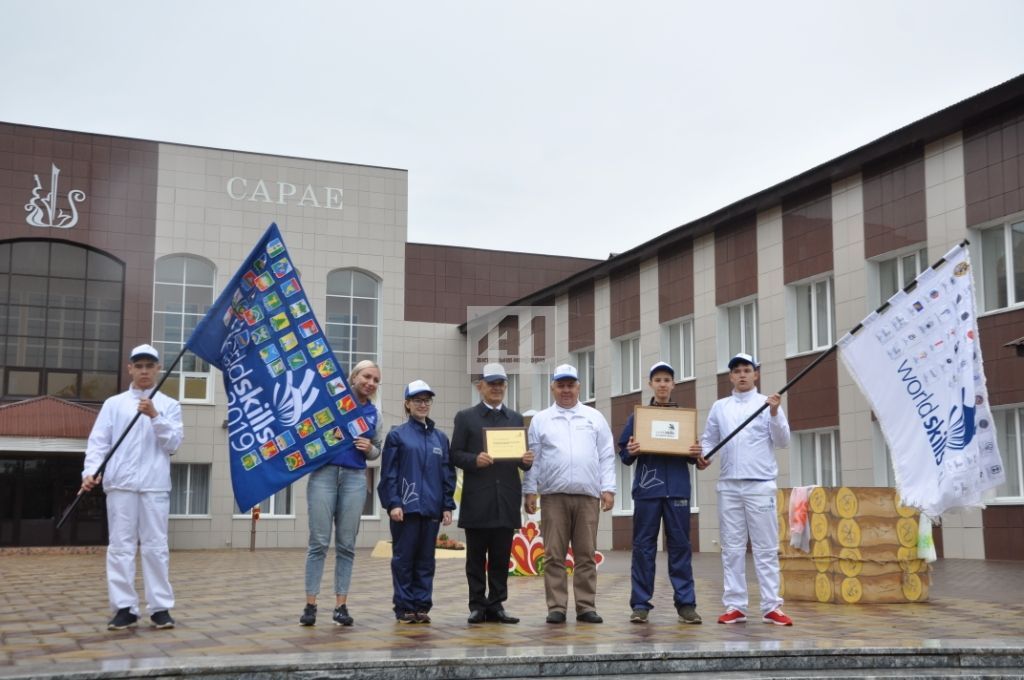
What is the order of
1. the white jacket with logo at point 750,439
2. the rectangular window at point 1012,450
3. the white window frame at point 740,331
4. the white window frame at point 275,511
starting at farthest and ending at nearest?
the white window frame at point 275,511 < the white window frame at point 740,331 < the rectangular window at point 1012,450 < the white jacket with logo at point 750,439

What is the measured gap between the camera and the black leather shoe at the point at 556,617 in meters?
8.59

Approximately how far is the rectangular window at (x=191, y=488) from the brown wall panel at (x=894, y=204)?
71.5ft

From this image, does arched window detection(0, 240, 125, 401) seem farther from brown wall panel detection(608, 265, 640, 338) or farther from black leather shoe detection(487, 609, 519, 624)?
black leather shoe detection(487, 609, 519, 624)

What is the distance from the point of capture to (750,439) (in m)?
8.78

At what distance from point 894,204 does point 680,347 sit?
7.85 meters

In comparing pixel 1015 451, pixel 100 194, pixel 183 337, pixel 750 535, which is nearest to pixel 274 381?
pixel 750 535

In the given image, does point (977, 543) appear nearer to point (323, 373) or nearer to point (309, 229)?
point (323, 373)

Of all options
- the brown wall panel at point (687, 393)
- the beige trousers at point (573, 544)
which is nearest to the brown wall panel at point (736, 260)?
the brown wall panel at point (687, 393)

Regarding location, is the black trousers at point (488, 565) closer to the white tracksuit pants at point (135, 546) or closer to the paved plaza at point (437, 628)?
the paved plaza at point (437, 628)

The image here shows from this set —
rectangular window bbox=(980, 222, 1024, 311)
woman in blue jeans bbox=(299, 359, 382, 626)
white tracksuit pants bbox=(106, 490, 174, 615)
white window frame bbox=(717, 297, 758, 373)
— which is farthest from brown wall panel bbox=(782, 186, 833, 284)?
white tracksuit pants bbox=(106, 490, 174, 615)

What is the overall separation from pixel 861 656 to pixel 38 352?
30.1m

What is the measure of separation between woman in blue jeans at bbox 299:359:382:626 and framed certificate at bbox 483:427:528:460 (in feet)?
2.79

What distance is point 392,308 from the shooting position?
37000mm

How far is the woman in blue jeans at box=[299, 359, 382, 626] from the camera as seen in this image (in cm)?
820
